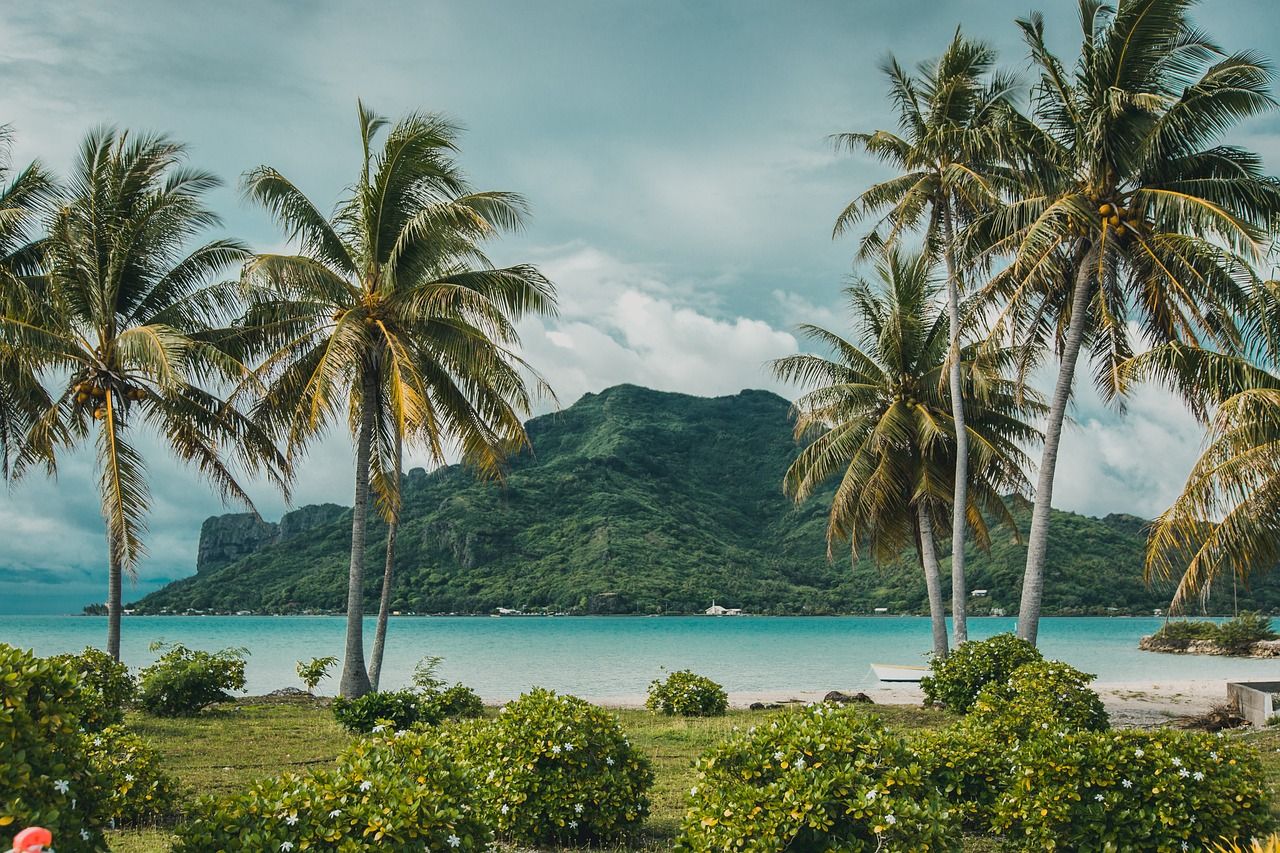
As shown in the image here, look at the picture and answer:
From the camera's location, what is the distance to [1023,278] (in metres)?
17.0

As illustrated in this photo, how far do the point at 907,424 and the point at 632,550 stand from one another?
52.6m

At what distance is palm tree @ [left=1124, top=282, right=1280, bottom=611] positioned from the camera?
45.1 ft

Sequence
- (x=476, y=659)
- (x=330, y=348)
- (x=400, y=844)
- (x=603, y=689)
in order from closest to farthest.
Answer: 1. (x=400, y=844)
2. (x=330, y=348)
3. (x=603, y=689)
4. (x=476, y=659)

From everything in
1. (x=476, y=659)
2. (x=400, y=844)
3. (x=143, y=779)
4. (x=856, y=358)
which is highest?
(x=856, y=358)

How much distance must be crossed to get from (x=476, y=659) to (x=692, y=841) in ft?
134

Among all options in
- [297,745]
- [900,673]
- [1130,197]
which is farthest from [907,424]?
[297,745]

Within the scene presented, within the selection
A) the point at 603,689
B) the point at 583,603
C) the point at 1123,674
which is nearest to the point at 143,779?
the point at 603,689

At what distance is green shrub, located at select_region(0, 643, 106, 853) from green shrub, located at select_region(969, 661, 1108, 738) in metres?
9.27

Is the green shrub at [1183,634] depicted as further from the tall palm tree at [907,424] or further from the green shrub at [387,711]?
the green shrub at [387,711]

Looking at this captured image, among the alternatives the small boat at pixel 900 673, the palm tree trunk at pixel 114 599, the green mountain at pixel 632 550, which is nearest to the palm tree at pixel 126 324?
the palm tree trunk at pixel 114 599

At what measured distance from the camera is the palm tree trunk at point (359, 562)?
15.6 m

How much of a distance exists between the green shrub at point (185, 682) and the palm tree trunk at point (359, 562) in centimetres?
176

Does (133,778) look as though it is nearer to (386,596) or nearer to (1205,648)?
(386,596)

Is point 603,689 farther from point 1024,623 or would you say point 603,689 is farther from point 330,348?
point 330,348
